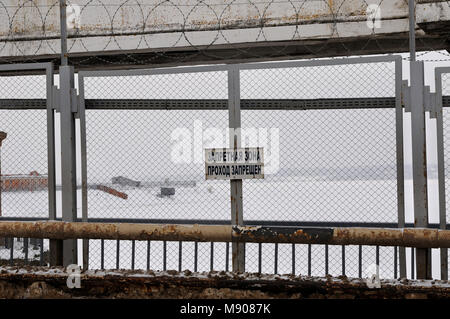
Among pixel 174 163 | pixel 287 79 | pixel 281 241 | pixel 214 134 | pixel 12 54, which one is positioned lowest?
pixel 281 241

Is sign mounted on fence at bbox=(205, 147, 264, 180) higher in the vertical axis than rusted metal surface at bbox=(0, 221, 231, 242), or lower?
higher

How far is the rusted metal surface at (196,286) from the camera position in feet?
11.0

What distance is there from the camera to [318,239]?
3.59 meters

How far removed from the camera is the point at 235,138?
177 inches

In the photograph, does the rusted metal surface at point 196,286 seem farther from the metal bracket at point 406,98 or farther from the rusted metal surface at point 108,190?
the rusted metal surface at point 108,190

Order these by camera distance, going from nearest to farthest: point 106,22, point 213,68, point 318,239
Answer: point 318,239 < point 213,68 < point 106,22

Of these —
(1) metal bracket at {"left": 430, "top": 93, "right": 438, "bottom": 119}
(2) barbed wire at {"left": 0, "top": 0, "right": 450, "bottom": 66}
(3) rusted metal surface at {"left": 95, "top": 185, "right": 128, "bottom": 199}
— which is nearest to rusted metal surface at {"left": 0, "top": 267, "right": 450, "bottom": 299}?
(1) metal bracket at {"left": 430, "top": 93, "right": 438, "bottom": 119}

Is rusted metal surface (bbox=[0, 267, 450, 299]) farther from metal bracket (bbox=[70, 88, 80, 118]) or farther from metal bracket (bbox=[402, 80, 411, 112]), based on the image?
metal bracket (bbox=[70, 88, 80, 118])

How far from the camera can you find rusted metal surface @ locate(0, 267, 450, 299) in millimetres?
3340

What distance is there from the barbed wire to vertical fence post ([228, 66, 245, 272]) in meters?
5.40

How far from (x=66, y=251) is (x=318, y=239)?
2764 millimetres

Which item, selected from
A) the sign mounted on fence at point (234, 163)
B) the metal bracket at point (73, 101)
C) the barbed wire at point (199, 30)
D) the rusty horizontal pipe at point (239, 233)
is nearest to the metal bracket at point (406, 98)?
the rusty horizontal pipe at point (239, 233)

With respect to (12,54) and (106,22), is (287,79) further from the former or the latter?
(12,54)
